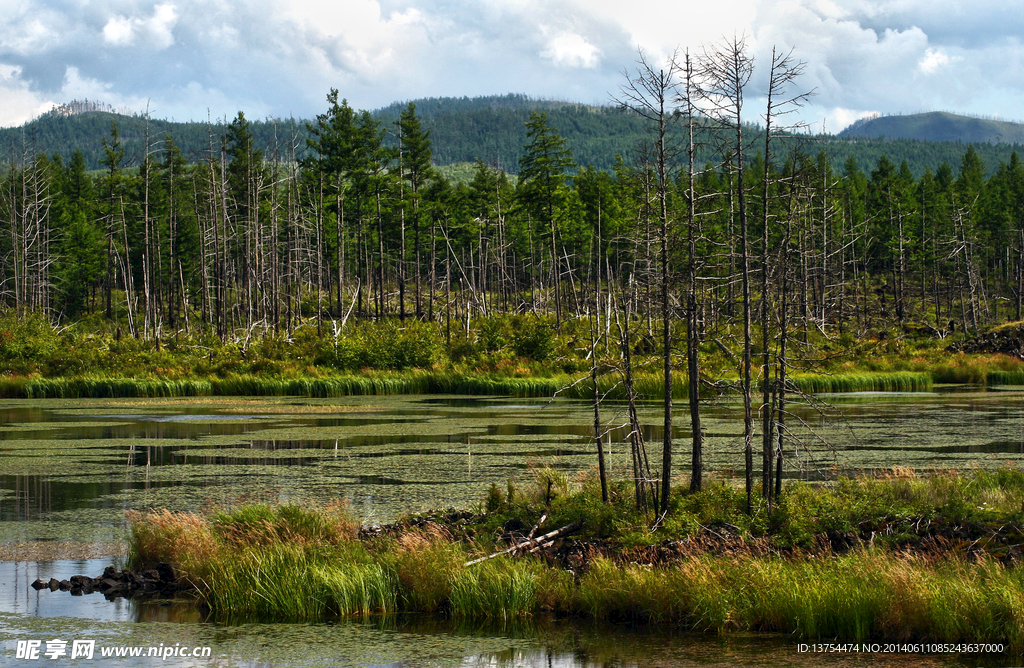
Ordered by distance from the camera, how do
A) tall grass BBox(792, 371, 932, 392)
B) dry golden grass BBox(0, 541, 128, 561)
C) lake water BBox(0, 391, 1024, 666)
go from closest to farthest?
lake water BBox(0, 391, 1024, 666), dry golden grass BBox(0, 541, 128, 561), tall grass BBox(792, 371, 932, 392)

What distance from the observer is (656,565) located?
10875 millimetres

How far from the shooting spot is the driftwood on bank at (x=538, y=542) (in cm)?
1076

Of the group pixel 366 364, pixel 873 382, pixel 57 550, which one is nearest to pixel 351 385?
pixel 366 364

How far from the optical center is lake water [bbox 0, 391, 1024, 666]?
9227mm

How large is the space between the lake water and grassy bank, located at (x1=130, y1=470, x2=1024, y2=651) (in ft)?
1.24

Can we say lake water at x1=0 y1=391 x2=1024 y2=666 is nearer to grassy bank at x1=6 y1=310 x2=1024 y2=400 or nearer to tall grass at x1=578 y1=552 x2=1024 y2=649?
tall grass at x1=578 y1=552 x2=1024 y2=649

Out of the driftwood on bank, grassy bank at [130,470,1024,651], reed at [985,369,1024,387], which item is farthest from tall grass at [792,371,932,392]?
the driftwood on bank

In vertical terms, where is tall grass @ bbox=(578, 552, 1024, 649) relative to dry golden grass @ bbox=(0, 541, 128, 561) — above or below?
above

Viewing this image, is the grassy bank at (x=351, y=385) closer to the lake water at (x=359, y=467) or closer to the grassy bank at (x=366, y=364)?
the grassy bank at (x=366, y=364)

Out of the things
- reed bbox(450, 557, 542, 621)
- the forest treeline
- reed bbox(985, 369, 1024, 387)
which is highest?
the forest treeline

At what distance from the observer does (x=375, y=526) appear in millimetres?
13523

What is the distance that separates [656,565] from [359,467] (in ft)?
34.8

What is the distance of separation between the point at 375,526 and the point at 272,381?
31310mm

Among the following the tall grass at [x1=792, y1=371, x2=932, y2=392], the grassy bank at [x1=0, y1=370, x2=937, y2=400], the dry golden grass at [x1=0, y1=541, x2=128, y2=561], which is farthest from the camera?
the tall grass at [x1=792, y1=371, x2=932, y2=392]
